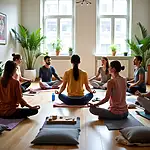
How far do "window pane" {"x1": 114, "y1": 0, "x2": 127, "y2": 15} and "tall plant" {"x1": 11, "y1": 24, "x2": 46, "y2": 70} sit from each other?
262 centimetres

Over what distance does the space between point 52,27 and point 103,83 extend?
358 centimetres

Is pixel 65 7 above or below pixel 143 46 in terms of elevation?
above

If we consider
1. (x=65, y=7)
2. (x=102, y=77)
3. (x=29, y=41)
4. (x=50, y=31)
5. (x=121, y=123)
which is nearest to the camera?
(x=121, y=123)

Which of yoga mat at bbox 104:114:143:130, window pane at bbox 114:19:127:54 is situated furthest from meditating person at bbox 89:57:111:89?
yoga mat at bbox 104:114:143:130

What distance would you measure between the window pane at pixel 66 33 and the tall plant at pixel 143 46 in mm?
2051

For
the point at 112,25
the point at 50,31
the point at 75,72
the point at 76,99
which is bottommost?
the point at 76,99

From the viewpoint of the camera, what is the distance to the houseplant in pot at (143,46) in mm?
8422

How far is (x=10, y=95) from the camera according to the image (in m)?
3.89

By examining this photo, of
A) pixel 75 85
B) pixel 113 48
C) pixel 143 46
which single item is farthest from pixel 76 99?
pixel 113 48

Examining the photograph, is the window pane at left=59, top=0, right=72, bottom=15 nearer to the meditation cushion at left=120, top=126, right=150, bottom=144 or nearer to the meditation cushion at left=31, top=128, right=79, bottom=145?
the meditation cushion at left=31, top=128, right=79, bottom=145

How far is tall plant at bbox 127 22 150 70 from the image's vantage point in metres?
8.42

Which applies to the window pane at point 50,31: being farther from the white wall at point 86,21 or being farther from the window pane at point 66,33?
the white wall at point 86,21

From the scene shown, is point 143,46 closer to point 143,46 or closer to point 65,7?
point 143,46

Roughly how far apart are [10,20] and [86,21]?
2.44 meters
